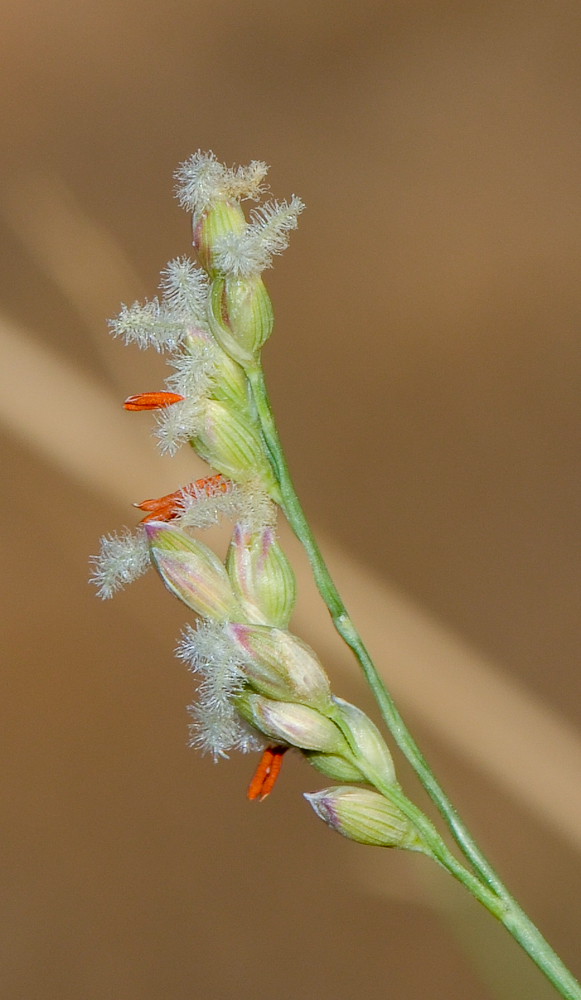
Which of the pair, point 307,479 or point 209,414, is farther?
point 307,479

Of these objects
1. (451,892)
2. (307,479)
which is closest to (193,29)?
(307,479)

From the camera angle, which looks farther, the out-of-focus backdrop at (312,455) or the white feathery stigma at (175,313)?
the out-of-focus backdrop at (312,455)

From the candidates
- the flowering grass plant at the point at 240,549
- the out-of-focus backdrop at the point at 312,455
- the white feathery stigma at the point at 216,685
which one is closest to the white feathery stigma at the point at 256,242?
the flowering grass plant at the point at 240,549

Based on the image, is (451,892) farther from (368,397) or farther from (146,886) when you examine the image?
(368,397)

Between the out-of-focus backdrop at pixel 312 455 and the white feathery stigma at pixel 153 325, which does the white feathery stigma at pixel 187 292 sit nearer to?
the white feathery stigma at pixel 153 325

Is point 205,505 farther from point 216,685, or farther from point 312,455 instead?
point 312,455

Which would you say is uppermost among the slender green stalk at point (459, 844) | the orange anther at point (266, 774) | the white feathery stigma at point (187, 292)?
the white feathery stigma at point (187, 292)

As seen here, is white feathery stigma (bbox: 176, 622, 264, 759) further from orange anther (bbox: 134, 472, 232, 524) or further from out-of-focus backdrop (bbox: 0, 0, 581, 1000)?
out-of-focus backdrop (bbox: 0, 0, 581, 1000)
